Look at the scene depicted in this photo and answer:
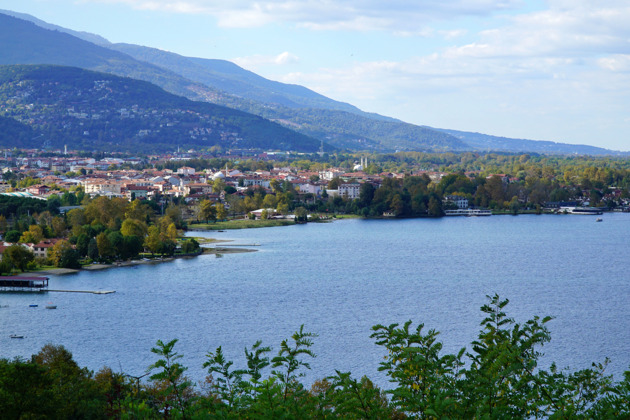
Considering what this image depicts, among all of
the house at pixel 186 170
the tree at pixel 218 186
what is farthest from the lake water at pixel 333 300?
the house at pixel 186 170

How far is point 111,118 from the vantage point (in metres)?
70.4

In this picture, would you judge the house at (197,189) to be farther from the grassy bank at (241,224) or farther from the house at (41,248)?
the house at (41,248)

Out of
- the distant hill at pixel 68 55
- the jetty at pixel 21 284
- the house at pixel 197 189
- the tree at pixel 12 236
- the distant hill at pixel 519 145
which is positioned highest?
the distant hill at pixel 68 55

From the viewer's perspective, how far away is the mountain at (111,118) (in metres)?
65.4

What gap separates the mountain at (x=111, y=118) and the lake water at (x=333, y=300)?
4646cm

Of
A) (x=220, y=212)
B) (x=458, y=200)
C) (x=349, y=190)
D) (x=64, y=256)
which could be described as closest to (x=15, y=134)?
(x=349, y=190)

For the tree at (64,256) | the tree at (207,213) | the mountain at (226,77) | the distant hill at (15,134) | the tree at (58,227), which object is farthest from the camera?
the mountain at (226,77)

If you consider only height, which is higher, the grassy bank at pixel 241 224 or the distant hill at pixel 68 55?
the distant hill at pixel 68 55

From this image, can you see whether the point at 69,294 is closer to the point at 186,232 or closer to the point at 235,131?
the point at 186,232

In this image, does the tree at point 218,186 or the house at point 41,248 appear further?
the tree at point 218,186

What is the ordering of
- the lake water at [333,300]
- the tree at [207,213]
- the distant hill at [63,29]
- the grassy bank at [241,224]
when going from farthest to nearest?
the distant hill at [63,29]
the tree at [207,213]
the grassy bank at [241,224]
the lake water at [333,300]

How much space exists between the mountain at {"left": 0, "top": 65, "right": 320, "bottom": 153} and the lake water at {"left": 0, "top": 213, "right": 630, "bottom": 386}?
46.5m

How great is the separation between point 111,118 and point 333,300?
60121mm

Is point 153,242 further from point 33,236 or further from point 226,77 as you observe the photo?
point 226,77
